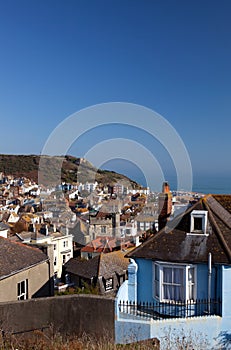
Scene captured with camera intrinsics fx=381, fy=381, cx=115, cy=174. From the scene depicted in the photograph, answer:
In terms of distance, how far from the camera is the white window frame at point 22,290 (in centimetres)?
1578

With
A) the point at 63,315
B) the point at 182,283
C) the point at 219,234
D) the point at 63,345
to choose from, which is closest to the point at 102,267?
the point at 182,283

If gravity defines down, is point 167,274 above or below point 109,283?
above

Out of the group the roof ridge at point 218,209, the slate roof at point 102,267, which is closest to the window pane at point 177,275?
the roof ridge at point 218,209

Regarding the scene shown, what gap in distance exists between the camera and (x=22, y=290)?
16.1 metres

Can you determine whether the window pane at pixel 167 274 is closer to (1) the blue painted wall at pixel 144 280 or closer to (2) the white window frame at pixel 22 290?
(1) the blue painted wall at pixel 144 280

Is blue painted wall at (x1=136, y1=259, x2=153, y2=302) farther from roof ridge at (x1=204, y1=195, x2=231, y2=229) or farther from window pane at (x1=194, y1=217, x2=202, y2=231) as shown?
roof ridge at (x1=204, y1=195, x2=231, y2=229)

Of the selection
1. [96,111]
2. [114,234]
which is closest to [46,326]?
[96,111]

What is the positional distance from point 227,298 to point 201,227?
8.50 ft

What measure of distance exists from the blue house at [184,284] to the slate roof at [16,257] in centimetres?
490

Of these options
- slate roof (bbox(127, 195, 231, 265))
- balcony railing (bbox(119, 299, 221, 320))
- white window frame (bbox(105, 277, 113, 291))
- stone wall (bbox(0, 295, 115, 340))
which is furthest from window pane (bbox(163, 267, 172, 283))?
white window frame (bbox(105, 277, 113, 291))

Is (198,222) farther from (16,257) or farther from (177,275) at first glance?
(16,257)

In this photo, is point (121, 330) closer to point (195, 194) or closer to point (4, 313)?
point (4, 313)

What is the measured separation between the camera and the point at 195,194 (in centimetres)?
2002

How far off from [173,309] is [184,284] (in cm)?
93
